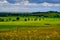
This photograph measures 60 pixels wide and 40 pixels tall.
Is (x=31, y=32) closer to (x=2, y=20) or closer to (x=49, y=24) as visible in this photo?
(x=49, y=24)

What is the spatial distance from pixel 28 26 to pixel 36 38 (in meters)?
2.00

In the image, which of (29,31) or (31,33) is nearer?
(31,33)

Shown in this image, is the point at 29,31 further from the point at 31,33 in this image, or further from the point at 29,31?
the point at 31,33

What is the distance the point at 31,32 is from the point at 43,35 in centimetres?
81

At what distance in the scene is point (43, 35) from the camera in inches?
394

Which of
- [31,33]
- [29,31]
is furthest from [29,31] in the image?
[31,33]

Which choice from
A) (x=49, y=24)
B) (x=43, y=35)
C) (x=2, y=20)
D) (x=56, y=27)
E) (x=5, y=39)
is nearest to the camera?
(x=5, y=39)

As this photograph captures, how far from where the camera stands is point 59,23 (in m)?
11.3

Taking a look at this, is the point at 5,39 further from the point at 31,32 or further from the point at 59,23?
the point at 59,23

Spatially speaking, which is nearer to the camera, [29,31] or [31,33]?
[31,33]

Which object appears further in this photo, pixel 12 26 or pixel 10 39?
pixel 12 26

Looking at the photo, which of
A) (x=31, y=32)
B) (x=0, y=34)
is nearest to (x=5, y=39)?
(x=0, y=34)

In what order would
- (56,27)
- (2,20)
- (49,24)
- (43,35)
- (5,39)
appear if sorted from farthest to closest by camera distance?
(2,20), (49,24), (56,27), (43,35), (5,39)

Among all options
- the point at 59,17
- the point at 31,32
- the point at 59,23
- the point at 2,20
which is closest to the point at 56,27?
the point at 59,23
